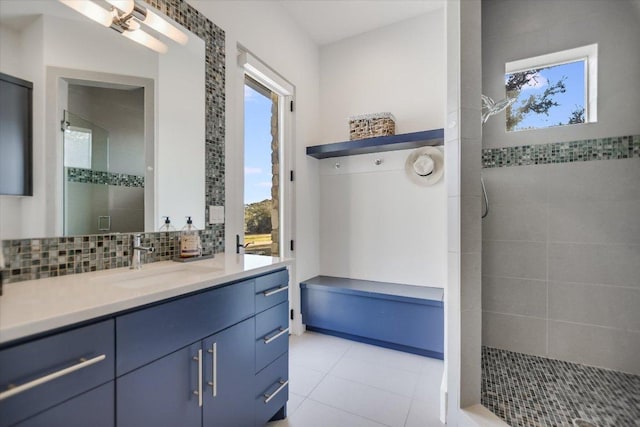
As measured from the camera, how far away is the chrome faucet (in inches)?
54.1

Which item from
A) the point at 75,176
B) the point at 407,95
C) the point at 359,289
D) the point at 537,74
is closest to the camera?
the point at 75,176

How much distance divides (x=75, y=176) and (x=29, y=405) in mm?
950

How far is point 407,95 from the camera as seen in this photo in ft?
9.11

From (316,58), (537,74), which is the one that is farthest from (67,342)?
(316,58)

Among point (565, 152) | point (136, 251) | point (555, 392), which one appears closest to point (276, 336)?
point (136, 251)

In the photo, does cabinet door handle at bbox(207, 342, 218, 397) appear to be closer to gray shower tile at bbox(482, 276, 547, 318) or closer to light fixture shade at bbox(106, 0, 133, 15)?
light fixture shade at bbox(106, 0, 133, 15)

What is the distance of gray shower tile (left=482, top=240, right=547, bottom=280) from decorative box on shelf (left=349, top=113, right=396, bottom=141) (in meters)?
1.31

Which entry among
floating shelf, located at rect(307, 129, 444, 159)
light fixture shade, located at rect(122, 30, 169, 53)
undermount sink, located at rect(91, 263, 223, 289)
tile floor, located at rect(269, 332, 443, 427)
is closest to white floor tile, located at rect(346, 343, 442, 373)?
tile floor, located at rect(269, 332, 443, 427)

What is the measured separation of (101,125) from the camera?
52.7 inches

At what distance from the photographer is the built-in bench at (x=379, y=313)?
227 cm

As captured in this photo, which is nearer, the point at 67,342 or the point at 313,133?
the point at 67,342

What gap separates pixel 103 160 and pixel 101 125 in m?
0.17

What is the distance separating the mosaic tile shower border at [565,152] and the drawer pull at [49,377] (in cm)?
240

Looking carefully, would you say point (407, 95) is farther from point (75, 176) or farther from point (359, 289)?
point (75, 176)
